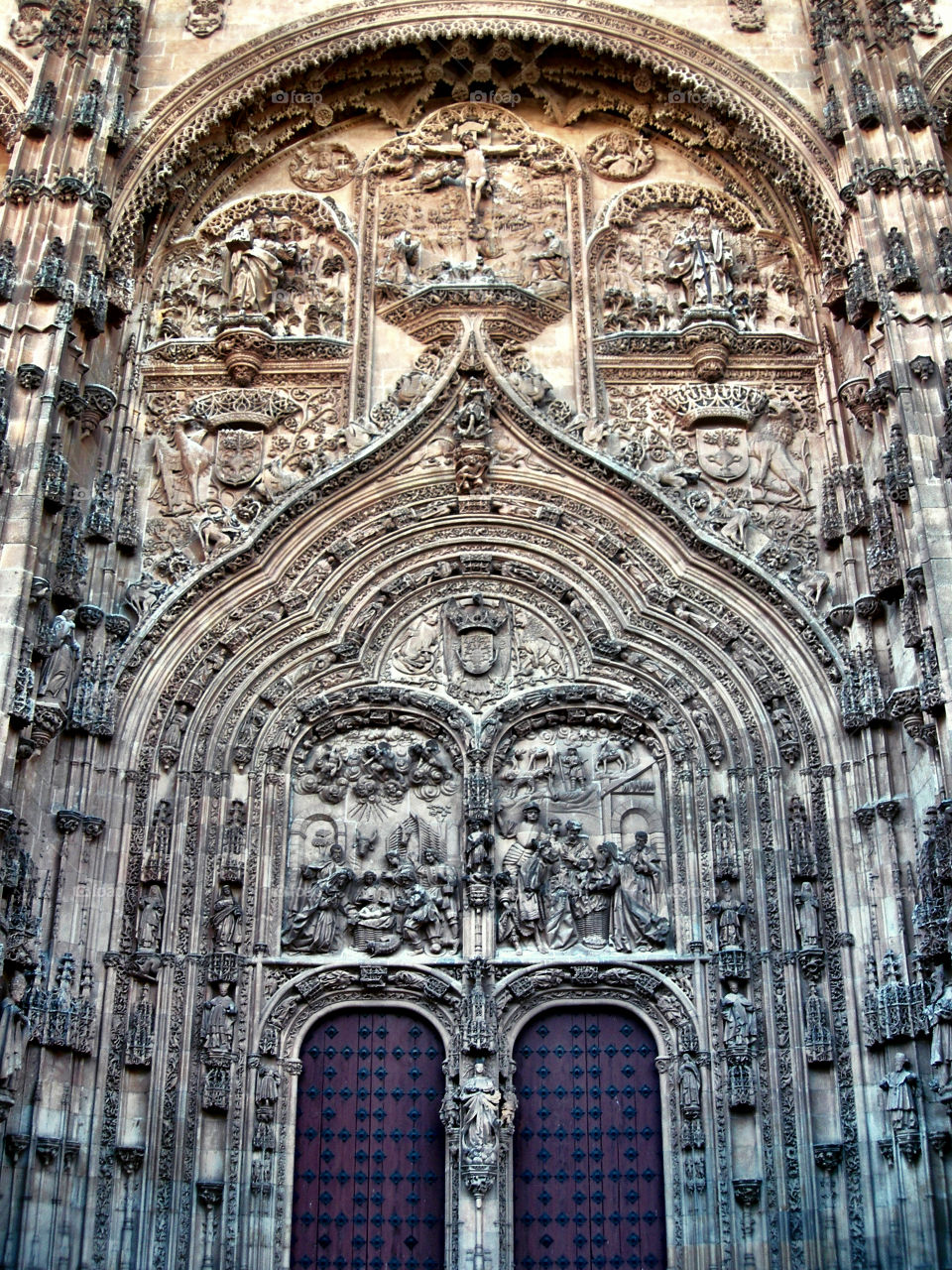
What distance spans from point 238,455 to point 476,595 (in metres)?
2.74

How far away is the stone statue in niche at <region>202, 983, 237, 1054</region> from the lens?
12.5 metres

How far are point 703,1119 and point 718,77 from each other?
1058cm

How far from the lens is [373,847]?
13.6 m

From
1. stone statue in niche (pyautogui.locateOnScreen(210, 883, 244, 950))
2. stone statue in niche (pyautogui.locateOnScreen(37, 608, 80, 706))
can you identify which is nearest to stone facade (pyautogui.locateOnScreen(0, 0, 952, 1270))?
stone statue in niche (pyautogui.locateOnScreen(210, 883, 244, 950))

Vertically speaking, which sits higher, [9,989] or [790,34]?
[790,34]

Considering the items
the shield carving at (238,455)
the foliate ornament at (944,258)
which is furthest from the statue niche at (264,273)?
the foliate ornament at (944,258)

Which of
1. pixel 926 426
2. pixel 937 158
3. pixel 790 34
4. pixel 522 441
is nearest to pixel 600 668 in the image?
pixel 522 441

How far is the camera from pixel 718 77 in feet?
52.7

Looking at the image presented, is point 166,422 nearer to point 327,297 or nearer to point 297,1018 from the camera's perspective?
point 327,297

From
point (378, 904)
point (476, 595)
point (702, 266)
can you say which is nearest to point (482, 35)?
point (702, 266)

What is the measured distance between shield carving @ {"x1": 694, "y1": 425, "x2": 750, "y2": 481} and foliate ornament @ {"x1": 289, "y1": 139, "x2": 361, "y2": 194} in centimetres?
500

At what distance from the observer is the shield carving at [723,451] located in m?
→ 14.7

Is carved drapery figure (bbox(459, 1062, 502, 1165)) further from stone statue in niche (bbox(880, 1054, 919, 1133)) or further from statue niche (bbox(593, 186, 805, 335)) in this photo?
statue niche (bbox(593, 186, 805, 335))

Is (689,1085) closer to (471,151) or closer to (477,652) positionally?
(477,652)
